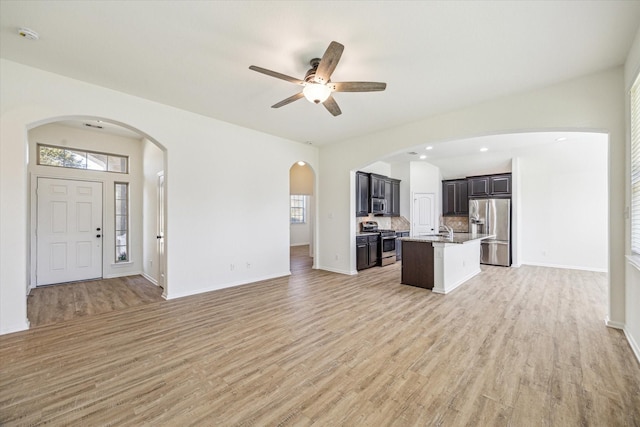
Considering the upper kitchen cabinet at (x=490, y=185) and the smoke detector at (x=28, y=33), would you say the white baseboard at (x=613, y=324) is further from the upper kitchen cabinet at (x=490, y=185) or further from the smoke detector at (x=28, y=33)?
the smoke detector at (x=28, y=33)

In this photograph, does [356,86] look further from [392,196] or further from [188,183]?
[392,196]

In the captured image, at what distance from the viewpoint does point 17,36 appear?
2473 mm

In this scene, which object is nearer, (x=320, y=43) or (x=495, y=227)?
(x=320, y=43)

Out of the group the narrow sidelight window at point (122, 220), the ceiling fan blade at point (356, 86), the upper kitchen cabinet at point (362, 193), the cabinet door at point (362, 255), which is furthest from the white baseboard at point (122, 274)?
the ceiling fan blade at point (356, 86)

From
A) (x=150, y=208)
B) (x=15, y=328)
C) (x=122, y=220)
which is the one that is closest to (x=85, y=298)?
(x=15, y=328)

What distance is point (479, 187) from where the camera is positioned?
7.25 metres

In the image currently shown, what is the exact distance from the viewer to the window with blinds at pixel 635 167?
254 centimetres

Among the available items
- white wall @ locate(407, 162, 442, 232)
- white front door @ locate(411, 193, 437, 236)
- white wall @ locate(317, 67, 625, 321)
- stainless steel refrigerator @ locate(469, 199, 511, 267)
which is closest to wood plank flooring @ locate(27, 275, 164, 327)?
white wall @ locate(317, 67, 625, 321)

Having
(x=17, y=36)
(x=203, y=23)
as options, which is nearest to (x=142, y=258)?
(x=17, y=36)

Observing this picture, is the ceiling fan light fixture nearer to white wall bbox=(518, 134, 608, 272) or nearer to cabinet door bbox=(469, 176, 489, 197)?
white wall bbox=(518, 134, 608, 272)

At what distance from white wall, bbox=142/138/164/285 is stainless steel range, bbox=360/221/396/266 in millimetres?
4903

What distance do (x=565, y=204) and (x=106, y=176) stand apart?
417 inches

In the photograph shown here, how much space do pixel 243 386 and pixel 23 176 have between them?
3.53 m

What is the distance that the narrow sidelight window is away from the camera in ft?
18.9
